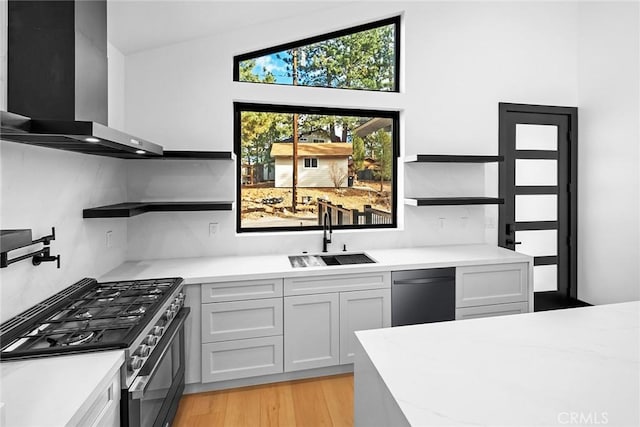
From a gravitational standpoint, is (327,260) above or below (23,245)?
below

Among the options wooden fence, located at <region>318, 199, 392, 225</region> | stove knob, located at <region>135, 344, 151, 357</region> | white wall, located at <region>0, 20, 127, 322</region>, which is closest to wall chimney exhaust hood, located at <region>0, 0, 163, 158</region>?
white wall, located at <region>0, 20, 127, 322</region>

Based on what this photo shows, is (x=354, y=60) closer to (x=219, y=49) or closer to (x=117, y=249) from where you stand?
(x=219, y=49)

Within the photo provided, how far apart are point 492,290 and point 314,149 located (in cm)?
193

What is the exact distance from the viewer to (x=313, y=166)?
10.9ft

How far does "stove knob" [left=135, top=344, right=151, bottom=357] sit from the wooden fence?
79.6 inches

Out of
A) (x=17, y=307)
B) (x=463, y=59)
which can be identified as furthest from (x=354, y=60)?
(x=17, y=307)

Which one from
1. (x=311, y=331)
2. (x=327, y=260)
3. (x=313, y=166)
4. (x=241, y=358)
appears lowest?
(x=241, y=358)

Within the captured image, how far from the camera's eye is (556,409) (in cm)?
89

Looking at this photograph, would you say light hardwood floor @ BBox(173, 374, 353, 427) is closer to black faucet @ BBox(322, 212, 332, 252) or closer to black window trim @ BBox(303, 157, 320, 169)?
black faucet @ BBox(322, 212, 332, 252)

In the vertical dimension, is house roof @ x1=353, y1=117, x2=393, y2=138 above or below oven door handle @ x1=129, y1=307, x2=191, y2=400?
above

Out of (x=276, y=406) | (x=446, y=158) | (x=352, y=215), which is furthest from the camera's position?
(x=352, y=215)

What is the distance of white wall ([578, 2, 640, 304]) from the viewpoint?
3268 mm

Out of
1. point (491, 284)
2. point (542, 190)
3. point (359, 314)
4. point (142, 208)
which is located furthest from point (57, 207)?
point (542, 190)

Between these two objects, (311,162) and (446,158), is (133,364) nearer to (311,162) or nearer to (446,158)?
(311,162)
